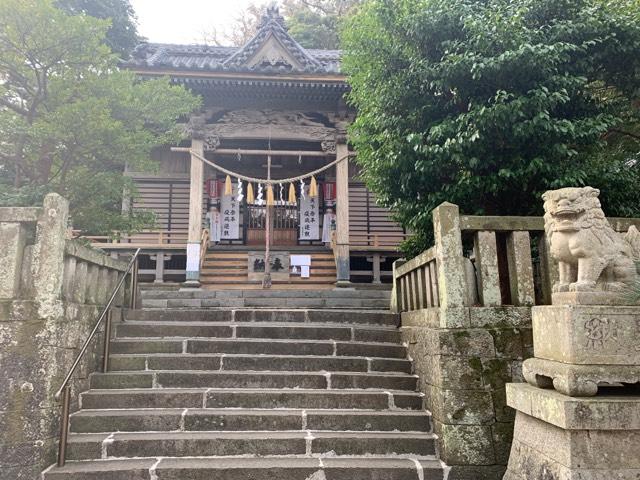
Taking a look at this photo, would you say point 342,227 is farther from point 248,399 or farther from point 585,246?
point 585,246

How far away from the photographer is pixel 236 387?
16.5 ft

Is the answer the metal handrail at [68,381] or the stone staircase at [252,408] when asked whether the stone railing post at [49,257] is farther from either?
the stone staircase at [252,408]

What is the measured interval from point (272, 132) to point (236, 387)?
27.4 feet

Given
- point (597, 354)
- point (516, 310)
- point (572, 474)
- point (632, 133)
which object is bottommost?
point (572, 474)

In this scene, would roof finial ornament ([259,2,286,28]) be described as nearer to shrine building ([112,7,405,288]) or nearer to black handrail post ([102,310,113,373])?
shrine building ([112,7,405,288])

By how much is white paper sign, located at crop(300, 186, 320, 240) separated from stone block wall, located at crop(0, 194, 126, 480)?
949 centimetres

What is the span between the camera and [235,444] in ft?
13.6

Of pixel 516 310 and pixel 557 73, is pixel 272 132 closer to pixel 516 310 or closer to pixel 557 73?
pixel 557 73

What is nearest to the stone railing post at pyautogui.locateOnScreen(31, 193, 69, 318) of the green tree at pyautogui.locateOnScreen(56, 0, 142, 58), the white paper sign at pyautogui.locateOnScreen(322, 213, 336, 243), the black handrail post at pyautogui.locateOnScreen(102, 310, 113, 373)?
the black handrail post at pyautogui.locateOnScreen(102, 310, 113, 373)

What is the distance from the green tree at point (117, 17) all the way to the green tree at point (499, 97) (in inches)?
646

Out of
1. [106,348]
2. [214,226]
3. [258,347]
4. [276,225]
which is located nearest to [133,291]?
[106,348]

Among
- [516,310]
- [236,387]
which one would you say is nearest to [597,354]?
[516,310]

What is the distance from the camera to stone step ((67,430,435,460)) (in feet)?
13.5

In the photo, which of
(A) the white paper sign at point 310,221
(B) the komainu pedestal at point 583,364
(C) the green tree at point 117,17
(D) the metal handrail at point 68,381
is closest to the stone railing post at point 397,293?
(B) the komainu pedestal at point 583,364
